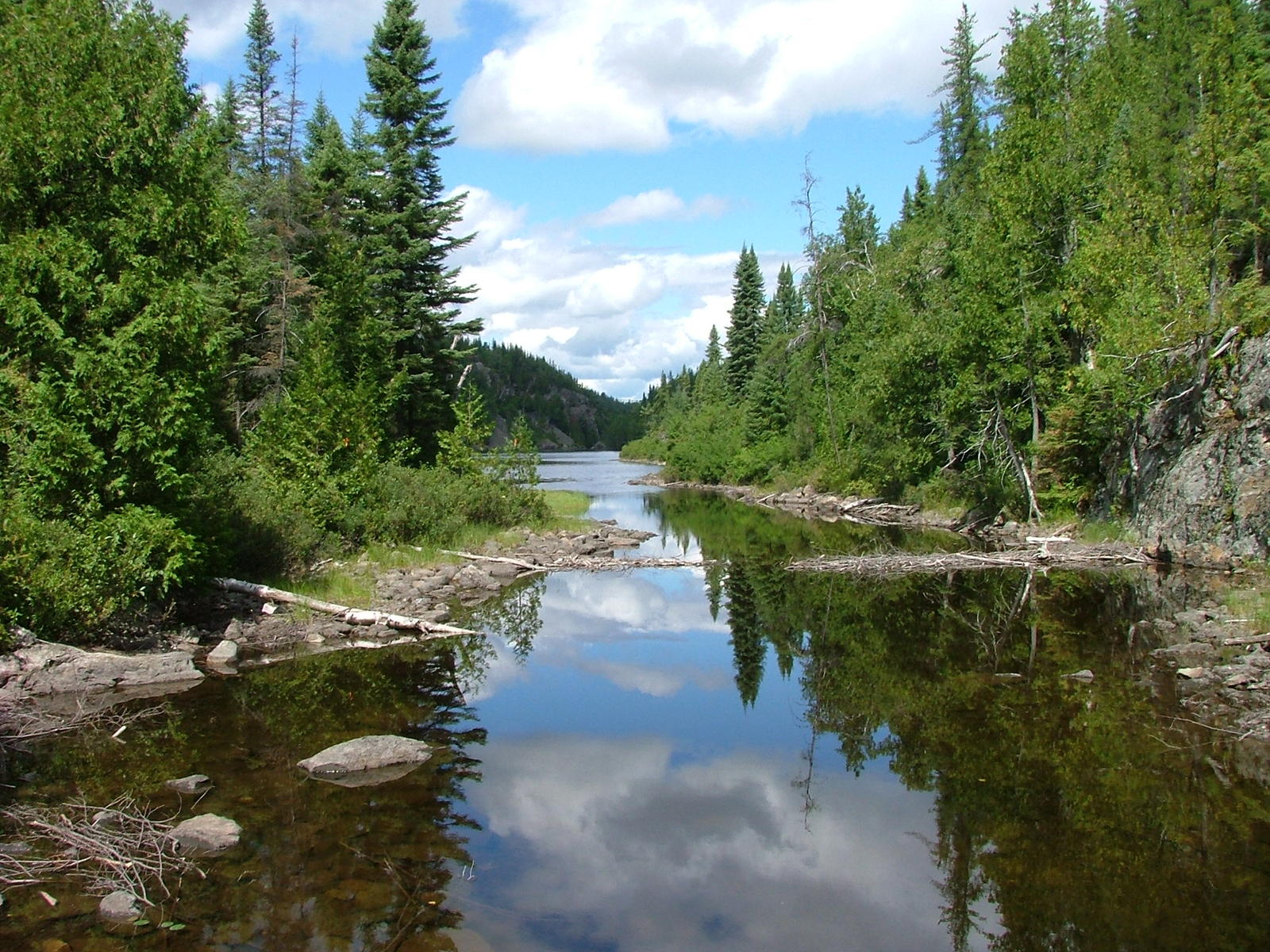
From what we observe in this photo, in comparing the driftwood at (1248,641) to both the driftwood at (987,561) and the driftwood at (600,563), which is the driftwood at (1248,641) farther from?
the driftwood at (600,563)

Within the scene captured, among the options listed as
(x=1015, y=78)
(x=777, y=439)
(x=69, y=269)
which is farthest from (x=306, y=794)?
(x=777, y=439)

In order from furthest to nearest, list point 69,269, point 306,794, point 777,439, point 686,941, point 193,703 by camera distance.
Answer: point 777,439 → point 69,269 → point 193,703 → point 306,794 → point 686,941

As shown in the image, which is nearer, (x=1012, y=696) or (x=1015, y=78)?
(x=1012, y=696)

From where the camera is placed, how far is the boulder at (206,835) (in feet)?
25.7

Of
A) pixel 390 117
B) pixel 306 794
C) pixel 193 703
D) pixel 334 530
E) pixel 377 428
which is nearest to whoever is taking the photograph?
pixel 306 794

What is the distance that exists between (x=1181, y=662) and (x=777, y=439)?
142ft

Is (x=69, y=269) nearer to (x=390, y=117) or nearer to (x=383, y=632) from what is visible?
(x=383, y=632)

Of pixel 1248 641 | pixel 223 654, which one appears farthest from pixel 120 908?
pixel 1248 641

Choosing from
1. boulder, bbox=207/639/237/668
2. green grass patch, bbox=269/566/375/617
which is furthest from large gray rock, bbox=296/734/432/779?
green grass patch, bbox=269/566/375/617

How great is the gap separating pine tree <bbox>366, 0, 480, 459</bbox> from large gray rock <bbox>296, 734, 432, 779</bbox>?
2151cm

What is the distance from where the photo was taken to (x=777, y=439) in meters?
56.2

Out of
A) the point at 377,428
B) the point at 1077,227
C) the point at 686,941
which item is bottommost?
A: the point at 686,941

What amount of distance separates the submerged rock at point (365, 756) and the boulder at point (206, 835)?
1492 mm

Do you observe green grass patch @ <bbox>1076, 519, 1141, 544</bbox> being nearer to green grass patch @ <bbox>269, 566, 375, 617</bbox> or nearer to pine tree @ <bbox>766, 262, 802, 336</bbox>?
green grass patch @ <bbox>269, 566, 375, 617</bbox>
